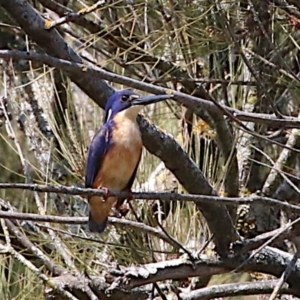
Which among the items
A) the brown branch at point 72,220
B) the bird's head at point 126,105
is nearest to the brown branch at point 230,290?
the brown branch at point 72,220

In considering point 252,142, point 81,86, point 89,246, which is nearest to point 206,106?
point 81,86

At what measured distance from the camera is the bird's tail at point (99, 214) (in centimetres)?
189

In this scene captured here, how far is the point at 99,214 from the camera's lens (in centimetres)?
192

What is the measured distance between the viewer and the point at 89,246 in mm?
2137

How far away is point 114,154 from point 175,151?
32 centimetres

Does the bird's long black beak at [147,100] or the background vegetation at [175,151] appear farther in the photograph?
the bird's long black beak at [147,100]

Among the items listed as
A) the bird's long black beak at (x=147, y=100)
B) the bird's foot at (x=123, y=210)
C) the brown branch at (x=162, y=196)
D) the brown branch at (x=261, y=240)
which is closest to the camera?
the brown branch at (x=162, y=196)

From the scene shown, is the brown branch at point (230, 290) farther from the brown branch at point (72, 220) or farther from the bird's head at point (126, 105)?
the bird's head at point (126, 105)

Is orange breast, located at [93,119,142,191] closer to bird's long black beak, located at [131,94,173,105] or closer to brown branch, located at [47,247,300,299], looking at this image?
bird's long black beak, located at [131,94,173,105]

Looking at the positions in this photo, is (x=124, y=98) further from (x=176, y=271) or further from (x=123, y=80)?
(x=123, y=80)

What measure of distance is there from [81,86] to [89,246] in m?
0.71

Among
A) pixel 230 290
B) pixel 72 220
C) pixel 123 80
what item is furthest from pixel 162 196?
pixel 230 290

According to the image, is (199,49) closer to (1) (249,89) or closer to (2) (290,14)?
(2) (290,14)

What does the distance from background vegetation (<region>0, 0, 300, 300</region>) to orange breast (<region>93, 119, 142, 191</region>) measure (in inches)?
3.8
